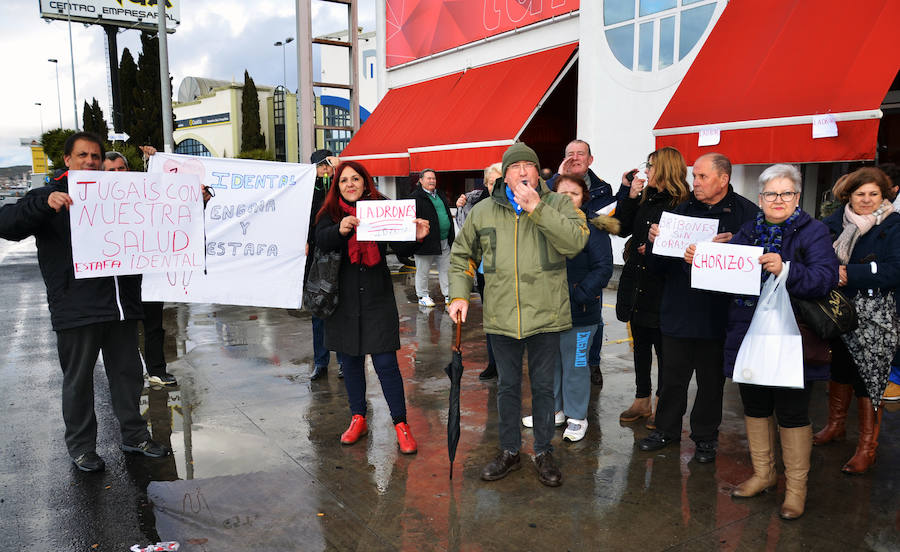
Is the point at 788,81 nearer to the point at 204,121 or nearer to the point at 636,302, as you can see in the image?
the point at 636,302

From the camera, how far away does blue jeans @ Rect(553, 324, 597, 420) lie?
14.3 ft

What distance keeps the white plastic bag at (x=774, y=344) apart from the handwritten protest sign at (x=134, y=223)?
365 centimetres

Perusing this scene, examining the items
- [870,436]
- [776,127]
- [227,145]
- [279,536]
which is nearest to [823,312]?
[870,436]

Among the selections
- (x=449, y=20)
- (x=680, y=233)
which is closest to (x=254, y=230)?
(x=680, y=233)

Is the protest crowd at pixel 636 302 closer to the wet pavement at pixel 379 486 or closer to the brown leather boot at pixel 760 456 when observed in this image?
the brown leather boot at pixel 760 456

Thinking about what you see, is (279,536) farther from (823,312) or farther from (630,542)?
(823,312)

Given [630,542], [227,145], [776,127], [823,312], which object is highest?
[227,145]

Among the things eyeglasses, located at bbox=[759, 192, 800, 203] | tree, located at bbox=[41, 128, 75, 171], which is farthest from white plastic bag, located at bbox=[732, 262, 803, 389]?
tree, located at bbox=[41, 128, 75, 171]

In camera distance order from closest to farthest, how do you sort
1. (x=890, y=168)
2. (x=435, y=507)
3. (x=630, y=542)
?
1. (x=630, y=542)
2. (x=435, y=507)
3. (x=890, y=168)

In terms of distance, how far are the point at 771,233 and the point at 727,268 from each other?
13.0 inches

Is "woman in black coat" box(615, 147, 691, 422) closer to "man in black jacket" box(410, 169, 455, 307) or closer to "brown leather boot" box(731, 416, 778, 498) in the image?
"brown leather boot" box(731, 416, 778, 498)

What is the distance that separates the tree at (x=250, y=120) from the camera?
4678 centimetres

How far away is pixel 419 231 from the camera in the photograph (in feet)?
13.6

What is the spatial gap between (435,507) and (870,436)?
2.72m
